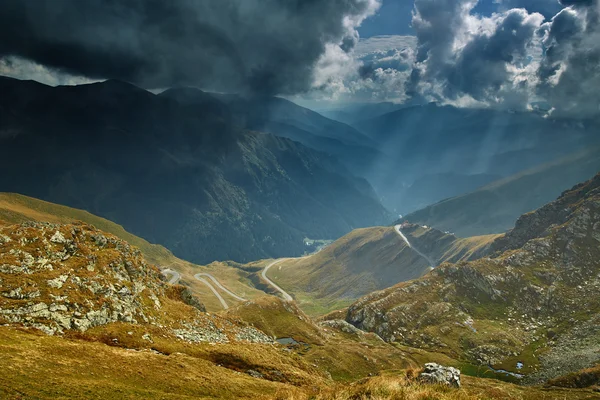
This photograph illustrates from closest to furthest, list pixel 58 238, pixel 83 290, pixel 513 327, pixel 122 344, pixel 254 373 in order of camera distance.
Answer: pixel 122 344 < pixel 254 373 < pixel 83 290 < pixel 58 238 < pixel 513 327

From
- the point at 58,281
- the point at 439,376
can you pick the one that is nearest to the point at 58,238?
the point at 58,281

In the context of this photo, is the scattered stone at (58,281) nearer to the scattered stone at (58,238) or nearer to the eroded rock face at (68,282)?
the eroded rock face at (68,282)

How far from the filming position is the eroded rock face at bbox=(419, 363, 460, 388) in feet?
96.3

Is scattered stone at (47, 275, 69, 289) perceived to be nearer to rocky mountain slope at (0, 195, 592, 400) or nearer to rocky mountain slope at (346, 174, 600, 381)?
rocky mountain slope at (0, 195, 592, 400)

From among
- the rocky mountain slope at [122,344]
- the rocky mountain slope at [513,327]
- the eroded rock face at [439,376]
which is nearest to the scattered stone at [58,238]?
the rocky mountain slope at [122,344]

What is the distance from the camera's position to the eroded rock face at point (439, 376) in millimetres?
29344

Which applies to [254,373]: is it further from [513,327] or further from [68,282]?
[513,327]

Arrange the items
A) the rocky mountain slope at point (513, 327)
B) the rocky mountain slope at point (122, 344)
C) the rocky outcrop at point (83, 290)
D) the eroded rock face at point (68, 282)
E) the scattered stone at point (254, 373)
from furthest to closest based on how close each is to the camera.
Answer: the rocky mountain slope at point (513, 327) < the scattered stone at point (254, 373) < the rocky outcrop at point (83, 290) < the eroded rock face at point (68, 282) < the rocky mountain slope at point (122, 344)

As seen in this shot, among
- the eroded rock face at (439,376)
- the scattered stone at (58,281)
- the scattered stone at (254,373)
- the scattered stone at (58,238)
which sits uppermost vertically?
the scattered stone at (58,238)

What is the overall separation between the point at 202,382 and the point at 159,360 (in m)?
7.16

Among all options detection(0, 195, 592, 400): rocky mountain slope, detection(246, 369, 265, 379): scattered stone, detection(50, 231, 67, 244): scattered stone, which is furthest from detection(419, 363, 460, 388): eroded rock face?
detection(50, 231, 67, 244): scattered stone

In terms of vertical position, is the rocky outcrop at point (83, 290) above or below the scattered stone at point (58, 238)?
below

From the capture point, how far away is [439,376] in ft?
99.2

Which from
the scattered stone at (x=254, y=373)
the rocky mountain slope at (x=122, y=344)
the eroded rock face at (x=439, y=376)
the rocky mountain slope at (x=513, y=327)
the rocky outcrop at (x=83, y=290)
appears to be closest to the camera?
the eroded rock face at (x=439, y=376)
